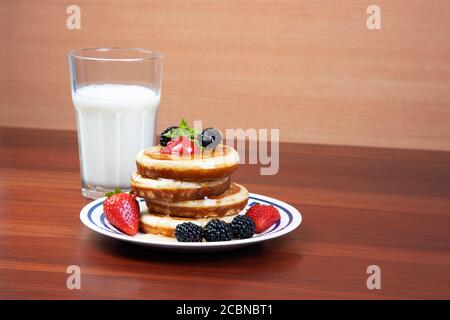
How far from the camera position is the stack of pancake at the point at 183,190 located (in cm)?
106

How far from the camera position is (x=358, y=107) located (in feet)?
6.18

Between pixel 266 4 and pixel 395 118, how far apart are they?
391mm

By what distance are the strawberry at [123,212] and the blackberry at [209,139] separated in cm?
12

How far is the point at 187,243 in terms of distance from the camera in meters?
0.98

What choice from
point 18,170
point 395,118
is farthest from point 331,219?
point 395,118

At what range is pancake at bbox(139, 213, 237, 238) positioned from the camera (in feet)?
3.45

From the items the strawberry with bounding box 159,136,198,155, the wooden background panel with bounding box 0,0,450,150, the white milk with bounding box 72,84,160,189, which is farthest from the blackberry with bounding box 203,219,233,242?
the wooden background panel with bounding box 0,0,450,150

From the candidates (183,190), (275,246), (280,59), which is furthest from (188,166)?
(280,59)

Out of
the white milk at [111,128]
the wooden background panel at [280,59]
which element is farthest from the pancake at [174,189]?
the wooden background panel at [280,59]

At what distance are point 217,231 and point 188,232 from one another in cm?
4

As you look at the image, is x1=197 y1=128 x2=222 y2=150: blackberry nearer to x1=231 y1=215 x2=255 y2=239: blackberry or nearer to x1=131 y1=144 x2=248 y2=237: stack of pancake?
x1=131 y1=144 x2=248 y2=237: stack of pancake

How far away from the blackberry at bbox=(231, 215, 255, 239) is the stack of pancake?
1.8 inches

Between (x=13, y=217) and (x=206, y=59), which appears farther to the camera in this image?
(x=206, y=59)

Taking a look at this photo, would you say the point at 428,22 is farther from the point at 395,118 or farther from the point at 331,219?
the point at 331,219
